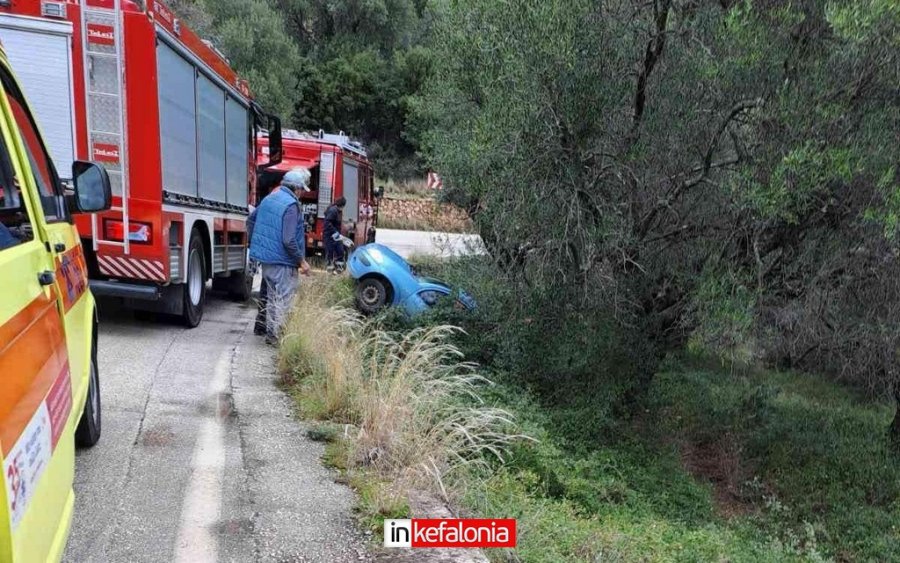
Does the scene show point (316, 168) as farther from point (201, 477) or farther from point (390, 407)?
point (201, 477)

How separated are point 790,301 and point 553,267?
2.39 m

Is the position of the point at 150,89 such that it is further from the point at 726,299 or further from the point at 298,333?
the point at 726,299

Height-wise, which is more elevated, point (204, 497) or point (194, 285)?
point (194, 285)

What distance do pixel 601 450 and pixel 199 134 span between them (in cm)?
598

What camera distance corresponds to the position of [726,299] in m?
6.16

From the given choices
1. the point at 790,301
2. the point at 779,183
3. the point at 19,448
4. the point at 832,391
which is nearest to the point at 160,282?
the point at 19,448

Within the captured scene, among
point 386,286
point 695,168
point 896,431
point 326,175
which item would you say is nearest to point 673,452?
point 695,168

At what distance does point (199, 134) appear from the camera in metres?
8.03

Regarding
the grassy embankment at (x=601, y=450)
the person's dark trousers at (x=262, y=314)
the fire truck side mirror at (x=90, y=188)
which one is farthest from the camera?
the person's dark trousers at (x=262, y=314)

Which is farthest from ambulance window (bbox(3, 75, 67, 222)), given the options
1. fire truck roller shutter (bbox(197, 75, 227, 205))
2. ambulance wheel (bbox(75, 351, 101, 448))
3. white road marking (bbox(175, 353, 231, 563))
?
fire truck roller shutter (bbox(197, 75, 227, 205))

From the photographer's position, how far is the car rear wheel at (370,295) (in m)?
9.87

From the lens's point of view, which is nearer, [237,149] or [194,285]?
[194,285]

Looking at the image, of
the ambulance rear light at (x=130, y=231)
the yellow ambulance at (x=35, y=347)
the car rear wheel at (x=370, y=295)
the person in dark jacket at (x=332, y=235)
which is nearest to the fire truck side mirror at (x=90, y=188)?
the yellow ambulance at (x=35, y=347)

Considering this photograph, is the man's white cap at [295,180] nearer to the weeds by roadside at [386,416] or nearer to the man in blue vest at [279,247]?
the man in blue vest at [279,247]
